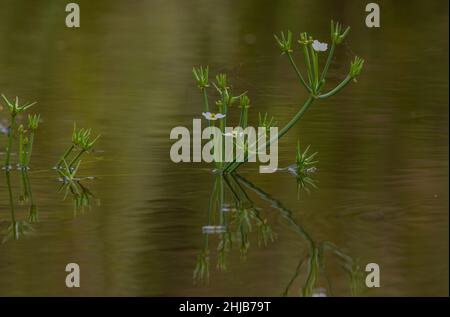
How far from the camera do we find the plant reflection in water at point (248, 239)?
9.20ft

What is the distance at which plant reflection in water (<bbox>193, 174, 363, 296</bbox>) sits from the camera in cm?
280

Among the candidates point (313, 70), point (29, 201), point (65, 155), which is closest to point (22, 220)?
point (29, 201)

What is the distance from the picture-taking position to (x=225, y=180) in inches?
153

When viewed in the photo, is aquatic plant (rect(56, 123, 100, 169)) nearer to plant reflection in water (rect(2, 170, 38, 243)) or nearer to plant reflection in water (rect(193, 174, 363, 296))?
plant reflection in water (rect(2, 170, 38, 243))

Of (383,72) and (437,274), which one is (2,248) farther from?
(383,72)

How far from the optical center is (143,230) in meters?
3.23

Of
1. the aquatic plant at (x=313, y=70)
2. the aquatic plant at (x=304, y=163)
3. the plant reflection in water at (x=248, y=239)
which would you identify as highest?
the aquatic plant at (x=313, y=70)

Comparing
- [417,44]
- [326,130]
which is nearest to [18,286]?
[326,130]

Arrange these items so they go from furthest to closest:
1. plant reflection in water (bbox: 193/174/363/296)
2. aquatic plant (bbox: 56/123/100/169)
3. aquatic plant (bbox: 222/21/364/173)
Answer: aquatic plant (bbox: 56/123/100/169) < aquatic plant (bbox: 222/21/364/173) < plant reflection in water (bbox: 193/174/363/296)

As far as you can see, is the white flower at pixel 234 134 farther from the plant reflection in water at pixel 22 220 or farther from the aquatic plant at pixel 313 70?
the plant reflection in water at pixel 22 220

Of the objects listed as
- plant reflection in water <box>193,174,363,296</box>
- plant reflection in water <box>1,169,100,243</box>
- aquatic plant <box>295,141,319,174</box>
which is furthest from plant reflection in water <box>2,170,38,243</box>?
aquatic plant <box>295,141,319,174</box>

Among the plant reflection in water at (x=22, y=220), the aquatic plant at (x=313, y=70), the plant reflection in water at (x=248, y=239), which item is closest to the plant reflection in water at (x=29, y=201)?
the plant reflection in water at (x=22, y=220)

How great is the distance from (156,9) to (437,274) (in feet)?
20.4

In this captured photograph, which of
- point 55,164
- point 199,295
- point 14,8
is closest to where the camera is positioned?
point 199,295
